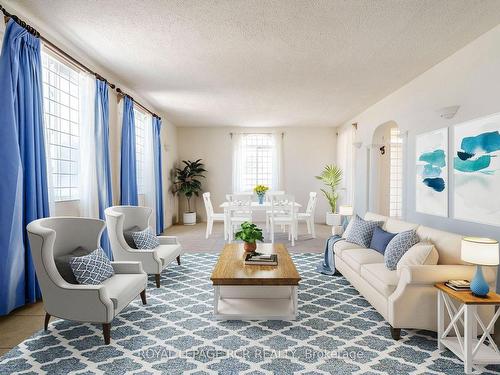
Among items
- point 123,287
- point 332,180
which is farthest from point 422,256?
point 332,180

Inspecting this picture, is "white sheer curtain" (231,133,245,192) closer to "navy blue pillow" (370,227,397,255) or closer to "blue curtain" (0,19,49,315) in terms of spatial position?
"navy blue pillow" (370,227,397,255)

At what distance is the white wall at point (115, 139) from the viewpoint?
3.71 metres

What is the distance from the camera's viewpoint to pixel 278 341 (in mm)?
2561

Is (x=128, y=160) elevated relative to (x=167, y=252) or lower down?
elevated

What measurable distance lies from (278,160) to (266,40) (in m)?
5.98

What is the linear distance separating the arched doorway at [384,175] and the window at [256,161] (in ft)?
11.2

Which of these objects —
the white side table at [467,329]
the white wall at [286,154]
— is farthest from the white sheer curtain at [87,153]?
the white wall at [286,154]

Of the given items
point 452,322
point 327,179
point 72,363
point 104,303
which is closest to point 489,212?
point 452,322

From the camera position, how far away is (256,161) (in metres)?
9.80

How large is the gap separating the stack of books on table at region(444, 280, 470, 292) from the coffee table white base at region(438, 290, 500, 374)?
0.09 meters

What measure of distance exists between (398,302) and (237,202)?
4.32 meters

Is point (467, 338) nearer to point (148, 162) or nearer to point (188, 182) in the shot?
point (148, 162)

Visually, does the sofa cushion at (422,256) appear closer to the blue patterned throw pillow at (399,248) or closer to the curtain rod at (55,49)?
the blue patterned throw pillow at (399,248)

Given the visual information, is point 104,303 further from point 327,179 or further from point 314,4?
point 327,179
